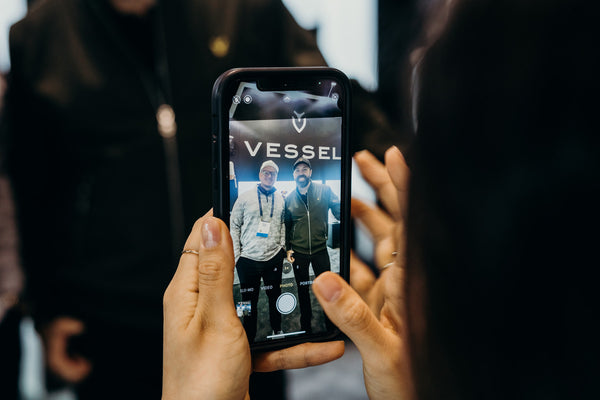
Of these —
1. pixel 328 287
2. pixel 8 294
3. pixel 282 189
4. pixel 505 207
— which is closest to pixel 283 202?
pixel 282 189

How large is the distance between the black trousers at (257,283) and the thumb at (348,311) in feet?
0.32

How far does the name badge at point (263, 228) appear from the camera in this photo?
1.62ft

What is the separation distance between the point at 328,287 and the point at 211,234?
0.44 feet

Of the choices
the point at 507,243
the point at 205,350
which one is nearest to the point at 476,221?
the point at 507,243

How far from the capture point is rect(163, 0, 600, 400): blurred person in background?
0.11m

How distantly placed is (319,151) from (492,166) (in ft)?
1.26

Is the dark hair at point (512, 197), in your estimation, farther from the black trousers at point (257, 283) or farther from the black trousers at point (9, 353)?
the black trousers at point (9, 353)

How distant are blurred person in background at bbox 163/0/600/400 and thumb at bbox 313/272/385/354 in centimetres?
25

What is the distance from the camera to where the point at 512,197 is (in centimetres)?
12

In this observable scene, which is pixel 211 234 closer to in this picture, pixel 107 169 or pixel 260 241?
pixel 260 241

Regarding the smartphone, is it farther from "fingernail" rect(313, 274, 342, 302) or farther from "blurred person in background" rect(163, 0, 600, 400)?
"blurred person in background" rect(163, 0, 600, 400)

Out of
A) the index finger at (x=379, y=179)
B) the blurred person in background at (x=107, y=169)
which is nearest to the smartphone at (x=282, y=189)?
the index finger at (x=379, y=179)

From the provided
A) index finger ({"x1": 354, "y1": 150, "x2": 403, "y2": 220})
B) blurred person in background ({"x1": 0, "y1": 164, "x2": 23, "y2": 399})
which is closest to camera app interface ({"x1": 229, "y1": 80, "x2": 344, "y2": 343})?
index finger ({"x1": 354, "y1": 150, "x2": 403, "y2": 220})

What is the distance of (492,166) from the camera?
12 cm
